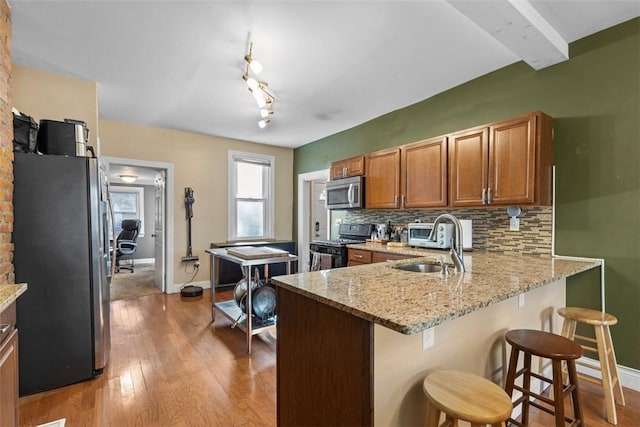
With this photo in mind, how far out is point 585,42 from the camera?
7.58 feet

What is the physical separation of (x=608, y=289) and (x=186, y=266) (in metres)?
5.05

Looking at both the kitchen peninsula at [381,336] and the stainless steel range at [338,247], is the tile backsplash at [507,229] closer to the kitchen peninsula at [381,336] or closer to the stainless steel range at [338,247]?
the kitchen peninsula at [381,336]

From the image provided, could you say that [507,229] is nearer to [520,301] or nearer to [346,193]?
[520,301]

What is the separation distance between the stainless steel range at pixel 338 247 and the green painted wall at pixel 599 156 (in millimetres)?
2142

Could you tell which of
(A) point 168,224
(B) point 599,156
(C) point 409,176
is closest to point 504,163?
(B) point 599,156

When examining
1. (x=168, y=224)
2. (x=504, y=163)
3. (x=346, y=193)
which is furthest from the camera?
(x=168, y=224)

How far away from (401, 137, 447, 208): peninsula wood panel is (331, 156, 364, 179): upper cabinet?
71 cm

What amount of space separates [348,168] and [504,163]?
206 cm

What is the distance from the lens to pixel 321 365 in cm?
127

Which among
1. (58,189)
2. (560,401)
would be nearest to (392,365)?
(560,401)

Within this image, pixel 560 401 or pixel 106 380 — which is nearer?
pixel 560 401

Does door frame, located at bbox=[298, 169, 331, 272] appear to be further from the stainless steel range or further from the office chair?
the office chair

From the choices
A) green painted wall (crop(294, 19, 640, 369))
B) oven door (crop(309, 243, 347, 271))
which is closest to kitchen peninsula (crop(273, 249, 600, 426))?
green painted wall (crop(294, 19, 640, 369))

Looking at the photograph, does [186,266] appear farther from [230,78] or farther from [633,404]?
[633,404]
